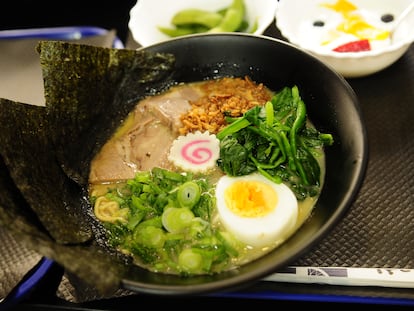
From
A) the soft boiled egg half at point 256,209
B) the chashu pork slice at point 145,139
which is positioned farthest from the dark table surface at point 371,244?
the chashu pork slice at point 145,139

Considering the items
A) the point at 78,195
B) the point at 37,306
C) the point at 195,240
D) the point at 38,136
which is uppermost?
the point at 38,136

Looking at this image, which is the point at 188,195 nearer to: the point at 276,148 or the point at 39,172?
the point at 276,148

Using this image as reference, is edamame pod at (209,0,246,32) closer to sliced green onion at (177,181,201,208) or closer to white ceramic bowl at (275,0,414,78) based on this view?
white ceramic bowl at (275,0,414,78)

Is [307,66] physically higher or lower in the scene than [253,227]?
higher

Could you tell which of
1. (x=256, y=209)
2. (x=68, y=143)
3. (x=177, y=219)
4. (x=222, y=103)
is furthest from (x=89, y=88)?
(x=256, y=209)

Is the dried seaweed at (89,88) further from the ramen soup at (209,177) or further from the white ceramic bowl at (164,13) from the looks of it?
the white ceramic bowl at (164,13)

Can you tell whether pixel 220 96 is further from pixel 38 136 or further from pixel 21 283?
pixel 21 283

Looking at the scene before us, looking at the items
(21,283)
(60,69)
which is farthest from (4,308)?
(60,69)
